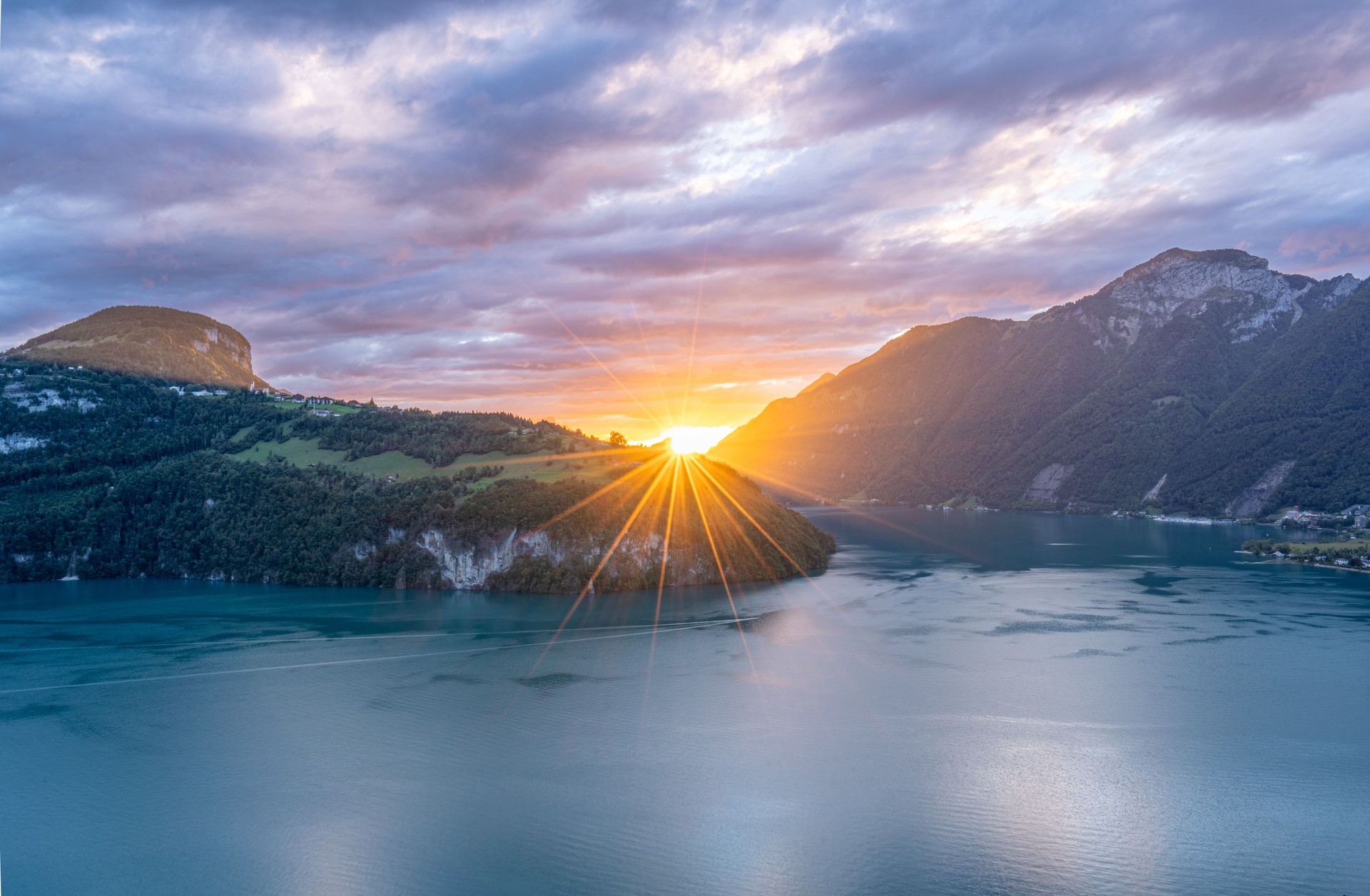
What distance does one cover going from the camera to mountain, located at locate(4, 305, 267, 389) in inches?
4983

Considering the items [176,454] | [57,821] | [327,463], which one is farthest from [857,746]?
[176,454]

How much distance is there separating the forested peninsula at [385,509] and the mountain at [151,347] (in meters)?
32.0

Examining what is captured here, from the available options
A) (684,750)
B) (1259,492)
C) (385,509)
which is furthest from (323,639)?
(1259,492)

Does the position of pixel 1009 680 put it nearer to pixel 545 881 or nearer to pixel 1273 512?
pixel 545 881

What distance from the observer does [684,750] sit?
101 feet

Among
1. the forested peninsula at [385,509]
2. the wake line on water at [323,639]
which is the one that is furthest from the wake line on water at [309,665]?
the forested peninsula at [385,509]

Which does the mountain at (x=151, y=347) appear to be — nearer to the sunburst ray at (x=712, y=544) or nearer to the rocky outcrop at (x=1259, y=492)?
the sunburst ray at (x=712, y=544)

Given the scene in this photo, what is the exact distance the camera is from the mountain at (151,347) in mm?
126562

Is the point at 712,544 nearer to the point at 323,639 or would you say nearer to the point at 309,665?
the point at 323,639

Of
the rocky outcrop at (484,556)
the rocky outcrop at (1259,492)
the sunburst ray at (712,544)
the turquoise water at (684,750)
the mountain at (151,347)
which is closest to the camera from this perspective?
the turquoise water at (684,750)

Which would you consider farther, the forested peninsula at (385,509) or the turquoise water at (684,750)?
the forested peninsula at (385,509)

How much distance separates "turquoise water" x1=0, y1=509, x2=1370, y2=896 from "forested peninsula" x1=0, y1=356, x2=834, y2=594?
8.41m

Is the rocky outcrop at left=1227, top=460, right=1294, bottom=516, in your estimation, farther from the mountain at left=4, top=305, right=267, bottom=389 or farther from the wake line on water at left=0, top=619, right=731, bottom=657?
the mountain at left=4, top=305, right=267, bottom=389

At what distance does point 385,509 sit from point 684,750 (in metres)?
46.6
